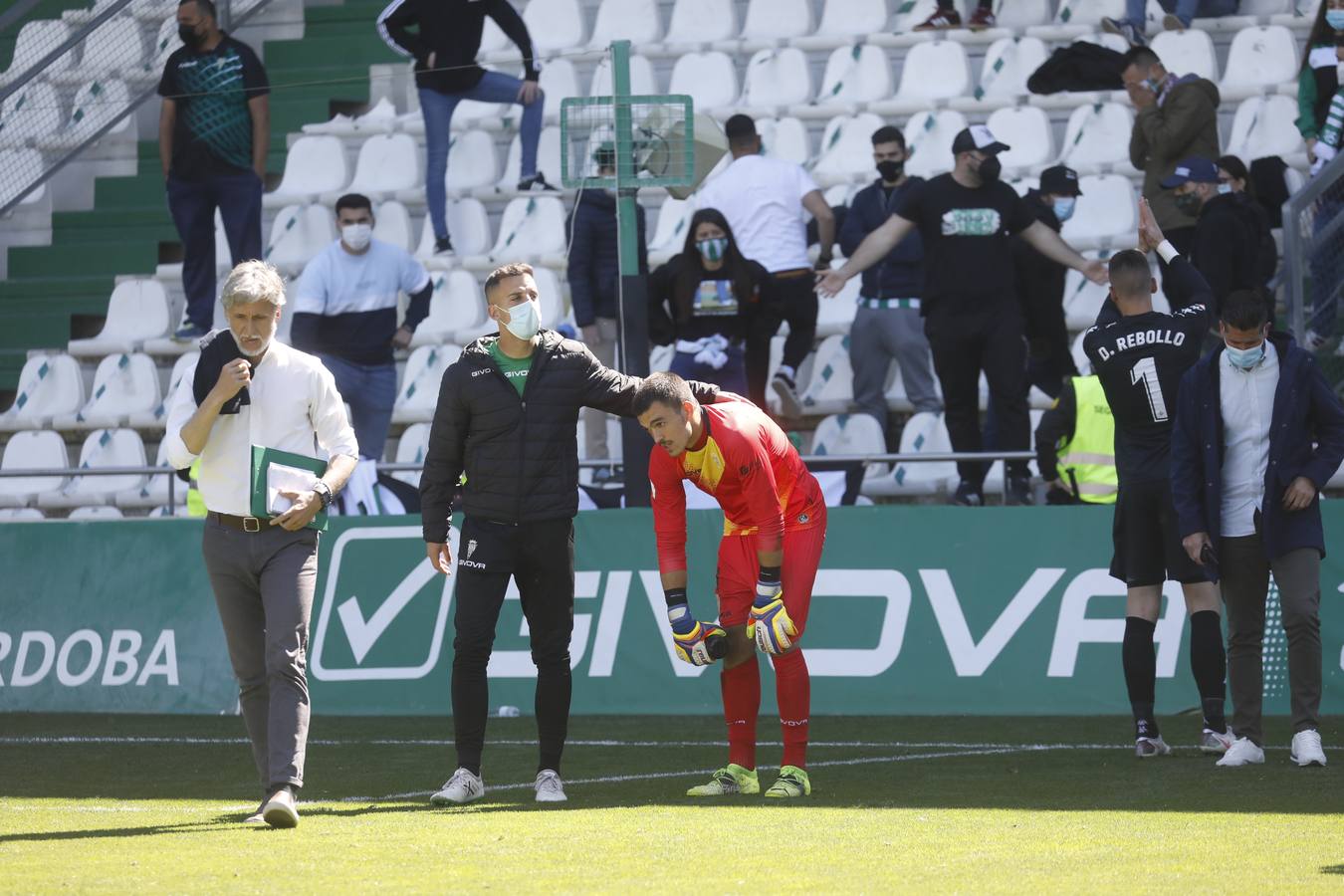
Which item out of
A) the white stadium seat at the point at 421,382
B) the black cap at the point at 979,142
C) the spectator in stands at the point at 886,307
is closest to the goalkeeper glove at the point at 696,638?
the black cap at the point at 979,142

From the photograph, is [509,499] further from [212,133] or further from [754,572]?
[212,133]

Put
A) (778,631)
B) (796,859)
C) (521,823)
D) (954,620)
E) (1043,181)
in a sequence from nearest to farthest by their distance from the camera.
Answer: (796,859) < (521,823) < (778,631) < (954,620) < (1043,181)

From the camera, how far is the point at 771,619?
7.90 metres

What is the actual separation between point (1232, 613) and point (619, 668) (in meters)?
3.99

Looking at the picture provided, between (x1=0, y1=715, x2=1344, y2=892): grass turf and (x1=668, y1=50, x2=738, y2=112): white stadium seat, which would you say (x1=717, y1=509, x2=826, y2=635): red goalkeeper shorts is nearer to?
→ (x1=0, y1=715, x2=1344, y2=892): grass turf

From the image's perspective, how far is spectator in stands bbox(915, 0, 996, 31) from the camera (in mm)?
17109

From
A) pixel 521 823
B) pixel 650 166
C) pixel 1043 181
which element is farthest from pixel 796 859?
pixel 1043 181

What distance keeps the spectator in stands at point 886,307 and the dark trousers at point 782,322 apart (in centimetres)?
35

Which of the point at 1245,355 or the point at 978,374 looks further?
the point at 978,374

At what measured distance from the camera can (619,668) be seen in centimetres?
1198

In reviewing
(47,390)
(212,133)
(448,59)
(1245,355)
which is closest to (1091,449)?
(1245,355)

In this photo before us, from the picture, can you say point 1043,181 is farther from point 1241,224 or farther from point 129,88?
point 129,88

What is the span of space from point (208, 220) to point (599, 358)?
360cm

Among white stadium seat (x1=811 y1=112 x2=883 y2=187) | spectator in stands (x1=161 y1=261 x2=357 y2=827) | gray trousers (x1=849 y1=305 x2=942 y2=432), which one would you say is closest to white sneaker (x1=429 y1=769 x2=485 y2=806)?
spectator in stands (x1=161 y1=261 x2=357 y2=827)
